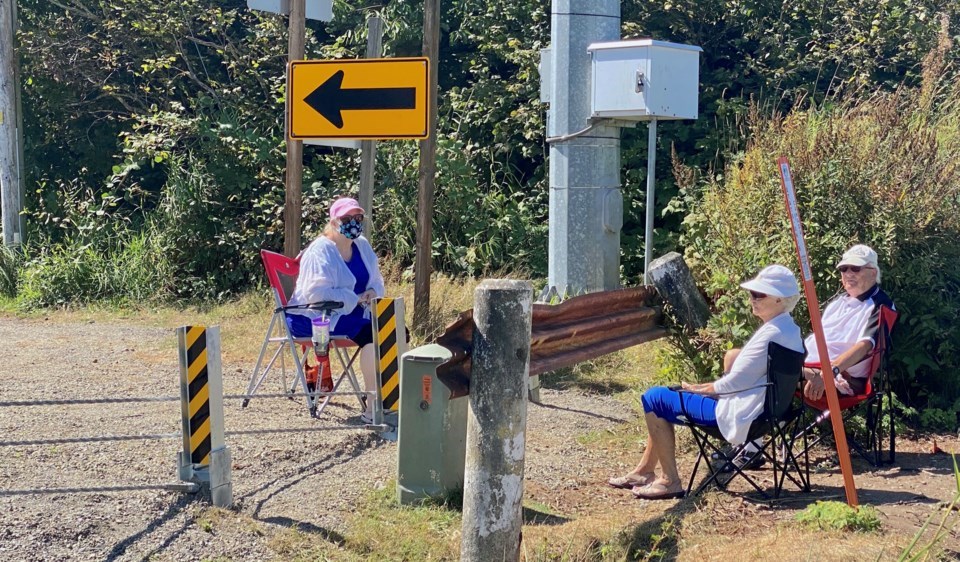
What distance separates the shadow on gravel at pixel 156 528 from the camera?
494 cm

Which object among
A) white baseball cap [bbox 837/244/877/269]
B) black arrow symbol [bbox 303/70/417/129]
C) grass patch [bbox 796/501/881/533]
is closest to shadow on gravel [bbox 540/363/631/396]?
black arrow symbol [bbox 303/70/417/129]

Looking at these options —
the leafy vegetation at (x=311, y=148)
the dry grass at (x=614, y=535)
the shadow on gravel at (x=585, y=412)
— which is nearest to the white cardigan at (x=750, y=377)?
the dry grass at (x=614, y=535)

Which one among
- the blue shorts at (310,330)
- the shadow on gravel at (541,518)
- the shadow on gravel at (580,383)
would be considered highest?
the blue shorts at (310,330)

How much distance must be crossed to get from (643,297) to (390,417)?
1858 mm

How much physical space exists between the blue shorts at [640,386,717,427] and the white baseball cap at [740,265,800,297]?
0.64 meters

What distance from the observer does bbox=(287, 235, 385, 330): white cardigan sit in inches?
294

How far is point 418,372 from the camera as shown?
19.0ft

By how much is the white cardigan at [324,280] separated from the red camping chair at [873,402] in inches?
122

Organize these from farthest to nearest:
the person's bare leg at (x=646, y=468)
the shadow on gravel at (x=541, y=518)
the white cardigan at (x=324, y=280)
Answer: the white cardigan at (x=324, y=280) < the person's bare leg at (x=646, y=468) < the shadow on gravel at (x=541, y=518)

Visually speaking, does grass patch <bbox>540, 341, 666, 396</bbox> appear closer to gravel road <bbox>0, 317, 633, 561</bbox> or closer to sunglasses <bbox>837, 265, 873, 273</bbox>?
gravel road <bbox>0, 317, 633, 561</bbox>

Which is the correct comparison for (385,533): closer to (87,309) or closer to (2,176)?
(87,309)

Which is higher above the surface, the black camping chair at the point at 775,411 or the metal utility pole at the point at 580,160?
the metal utility pole at the point at 580,160

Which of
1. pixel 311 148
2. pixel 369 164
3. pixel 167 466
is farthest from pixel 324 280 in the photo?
pixel 311 148

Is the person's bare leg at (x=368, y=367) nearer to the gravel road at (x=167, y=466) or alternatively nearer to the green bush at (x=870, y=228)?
the gravel road at (x=167, y=466)
